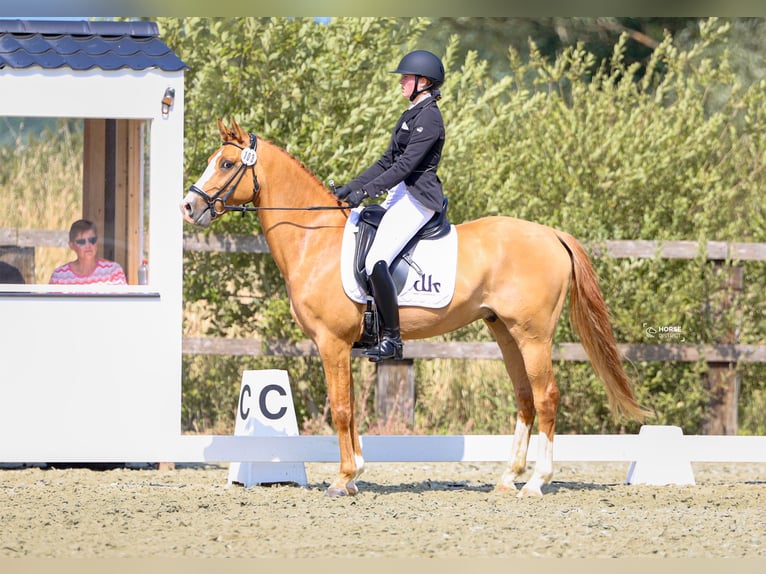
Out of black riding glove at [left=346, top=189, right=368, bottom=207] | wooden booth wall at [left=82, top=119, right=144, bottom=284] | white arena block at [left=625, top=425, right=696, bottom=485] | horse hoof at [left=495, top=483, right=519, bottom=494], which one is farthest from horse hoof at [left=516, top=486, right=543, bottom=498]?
wooden booth wall at [left=82, top=119, right=144, bottom=284]

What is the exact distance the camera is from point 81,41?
7.36 m

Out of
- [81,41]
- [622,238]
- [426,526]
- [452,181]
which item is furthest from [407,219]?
[622,238]

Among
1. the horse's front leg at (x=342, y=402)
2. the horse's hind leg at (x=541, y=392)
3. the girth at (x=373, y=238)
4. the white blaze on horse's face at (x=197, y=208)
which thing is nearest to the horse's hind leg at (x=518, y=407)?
the horse's hind leg at (x=541, y=392)

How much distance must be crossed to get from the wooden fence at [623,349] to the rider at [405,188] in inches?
116

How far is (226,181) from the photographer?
6680mm

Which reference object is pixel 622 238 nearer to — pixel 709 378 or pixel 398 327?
pixel 709 378

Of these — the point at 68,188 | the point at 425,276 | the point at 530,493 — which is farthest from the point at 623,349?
the point at 68,188

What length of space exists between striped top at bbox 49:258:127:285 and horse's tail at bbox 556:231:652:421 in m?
2.80

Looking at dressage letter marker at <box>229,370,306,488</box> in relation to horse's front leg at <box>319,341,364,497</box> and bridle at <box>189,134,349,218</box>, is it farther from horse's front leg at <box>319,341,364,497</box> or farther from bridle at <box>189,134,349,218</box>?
bridle at <box>189,134,349,218</box>

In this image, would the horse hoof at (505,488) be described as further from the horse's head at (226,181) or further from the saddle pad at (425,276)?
the horse's head at (226,181)

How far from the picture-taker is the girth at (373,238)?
6.64 metres

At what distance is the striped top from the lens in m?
7.27

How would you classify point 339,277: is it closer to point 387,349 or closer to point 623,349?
point 387,349

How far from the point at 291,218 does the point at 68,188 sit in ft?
5.49
